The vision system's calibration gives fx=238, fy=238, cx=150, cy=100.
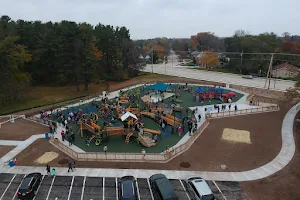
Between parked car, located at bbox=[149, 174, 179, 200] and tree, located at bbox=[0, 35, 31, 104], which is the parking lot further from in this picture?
Result: tree, located at bbox=[0, 35, 31, 104]

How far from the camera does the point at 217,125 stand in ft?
105

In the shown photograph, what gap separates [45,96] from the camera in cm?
4934

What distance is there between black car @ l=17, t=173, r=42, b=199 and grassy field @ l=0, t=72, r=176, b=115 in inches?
975

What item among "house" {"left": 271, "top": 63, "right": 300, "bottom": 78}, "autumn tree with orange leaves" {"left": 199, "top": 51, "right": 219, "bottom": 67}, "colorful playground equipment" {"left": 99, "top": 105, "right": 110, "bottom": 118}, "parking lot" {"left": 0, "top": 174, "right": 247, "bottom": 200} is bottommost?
"parking lot" {"left": 0, "top": 174, "right": 247, "bottom": 200}

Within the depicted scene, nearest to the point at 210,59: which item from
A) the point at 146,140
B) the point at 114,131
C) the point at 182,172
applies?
the point at 114,131

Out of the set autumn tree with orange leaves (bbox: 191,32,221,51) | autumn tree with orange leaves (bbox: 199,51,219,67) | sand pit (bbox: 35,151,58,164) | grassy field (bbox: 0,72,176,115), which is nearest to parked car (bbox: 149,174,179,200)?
sand pit (bbox: 35,151,58,164)

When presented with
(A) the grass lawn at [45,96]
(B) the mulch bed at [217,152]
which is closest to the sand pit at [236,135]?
(B) the mulch bed at [217,152]

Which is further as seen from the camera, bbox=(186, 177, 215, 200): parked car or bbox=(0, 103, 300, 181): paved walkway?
bbox=(0, 103, 300, 181): paved walkway

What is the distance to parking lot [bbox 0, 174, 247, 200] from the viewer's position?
60.6ft

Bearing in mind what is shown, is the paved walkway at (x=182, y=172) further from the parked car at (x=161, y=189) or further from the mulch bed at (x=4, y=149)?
the parked car at (x=161, y=189)

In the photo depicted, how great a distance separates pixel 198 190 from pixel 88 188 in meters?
8.87

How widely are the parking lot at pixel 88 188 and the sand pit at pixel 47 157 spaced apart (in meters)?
2.58

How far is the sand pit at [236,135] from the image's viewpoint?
90.2ft

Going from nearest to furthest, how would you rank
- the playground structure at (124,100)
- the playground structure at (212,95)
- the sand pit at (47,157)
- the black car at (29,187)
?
the black car at (29,187)
the sand pit at (47,157)
the playground structure at (124,100)
the playground structure at (212,95)
